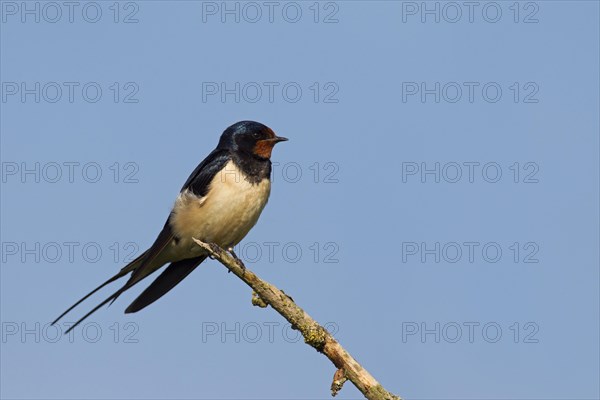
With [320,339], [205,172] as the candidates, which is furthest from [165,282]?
[320,339]

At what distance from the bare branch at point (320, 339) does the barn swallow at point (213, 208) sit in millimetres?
1702

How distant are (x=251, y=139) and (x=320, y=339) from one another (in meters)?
2.97

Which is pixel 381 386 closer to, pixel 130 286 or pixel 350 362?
pixel 350 362

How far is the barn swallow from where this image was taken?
22.7 ft

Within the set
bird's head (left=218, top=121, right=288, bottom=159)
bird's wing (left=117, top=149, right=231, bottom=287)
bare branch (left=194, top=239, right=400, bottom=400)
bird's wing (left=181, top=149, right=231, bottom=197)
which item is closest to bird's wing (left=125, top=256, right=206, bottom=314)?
bird's wing (left=117, top=149, right=231, bottom=287)

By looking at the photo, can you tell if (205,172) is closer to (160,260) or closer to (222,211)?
(222,211)

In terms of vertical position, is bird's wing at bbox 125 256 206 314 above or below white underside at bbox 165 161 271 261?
below

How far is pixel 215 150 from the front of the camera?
736 cm

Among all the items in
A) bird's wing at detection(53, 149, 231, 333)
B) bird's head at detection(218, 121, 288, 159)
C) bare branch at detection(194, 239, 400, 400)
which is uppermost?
bird's head at detection(218, 121, 288, 159)

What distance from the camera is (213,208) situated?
6898mm

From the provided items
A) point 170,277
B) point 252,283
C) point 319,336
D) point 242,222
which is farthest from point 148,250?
point 319,336

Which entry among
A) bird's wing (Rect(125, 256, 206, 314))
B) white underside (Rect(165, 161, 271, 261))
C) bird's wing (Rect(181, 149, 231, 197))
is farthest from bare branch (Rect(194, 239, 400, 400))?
bird's wing (Rect(125, 256, 206, 314))

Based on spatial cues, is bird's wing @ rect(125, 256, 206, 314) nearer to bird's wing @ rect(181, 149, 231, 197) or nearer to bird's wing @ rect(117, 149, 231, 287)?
bird's wing @ rect(117, 149, 231, 287)

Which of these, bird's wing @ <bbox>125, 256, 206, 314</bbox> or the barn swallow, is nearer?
the barn swallow
